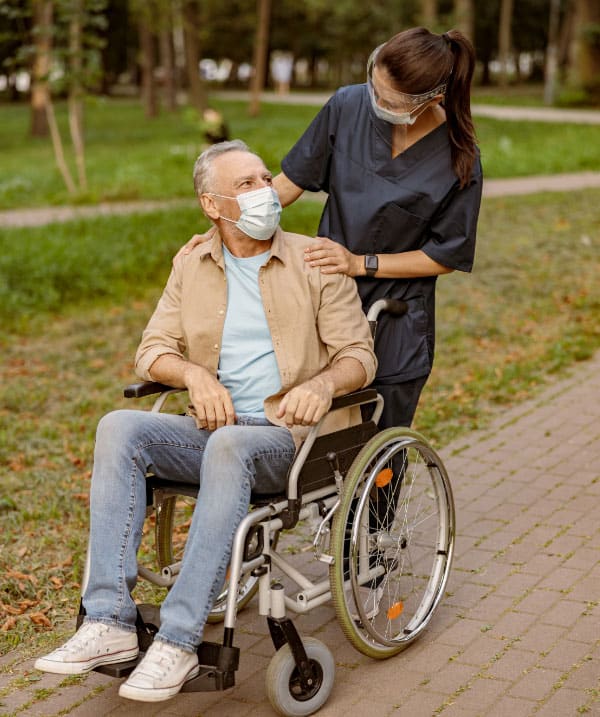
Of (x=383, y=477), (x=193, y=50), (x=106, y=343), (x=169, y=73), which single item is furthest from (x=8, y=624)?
(x=169, y=73)

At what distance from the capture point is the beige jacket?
3.66 metres

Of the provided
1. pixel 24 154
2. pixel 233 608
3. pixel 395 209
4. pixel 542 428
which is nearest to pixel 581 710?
pixel 233 608

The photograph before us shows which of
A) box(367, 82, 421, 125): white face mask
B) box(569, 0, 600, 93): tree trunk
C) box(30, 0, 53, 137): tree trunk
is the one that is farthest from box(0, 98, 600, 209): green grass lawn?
box(569, 0, 600, 93): tree trunk

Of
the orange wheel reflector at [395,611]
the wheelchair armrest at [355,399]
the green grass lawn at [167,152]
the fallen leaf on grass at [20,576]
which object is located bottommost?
the green grass lawn at [167,152]

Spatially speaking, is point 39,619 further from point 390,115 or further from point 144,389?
point 390,115

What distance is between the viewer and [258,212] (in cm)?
364

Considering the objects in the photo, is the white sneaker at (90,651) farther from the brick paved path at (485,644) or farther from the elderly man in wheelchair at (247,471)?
the brick paved path at (485,644)

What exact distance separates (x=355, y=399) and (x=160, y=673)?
1004mm

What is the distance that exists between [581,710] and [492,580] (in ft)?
3.53

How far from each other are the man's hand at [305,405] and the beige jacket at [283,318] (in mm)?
156

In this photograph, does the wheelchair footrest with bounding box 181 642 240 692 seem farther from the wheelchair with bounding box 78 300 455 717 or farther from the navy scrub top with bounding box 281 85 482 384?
the navy scrub top with bounding box 281 85 482 384

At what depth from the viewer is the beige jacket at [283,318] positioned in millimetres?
3664

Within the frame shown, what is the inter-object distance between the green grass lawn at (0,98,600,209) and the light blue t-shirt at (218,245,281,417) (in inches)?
164

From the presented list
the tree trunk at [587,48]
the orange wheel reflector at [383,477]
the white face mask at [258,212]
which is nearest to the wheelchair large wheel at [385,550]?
the orange wheel reflector at [383,477]
